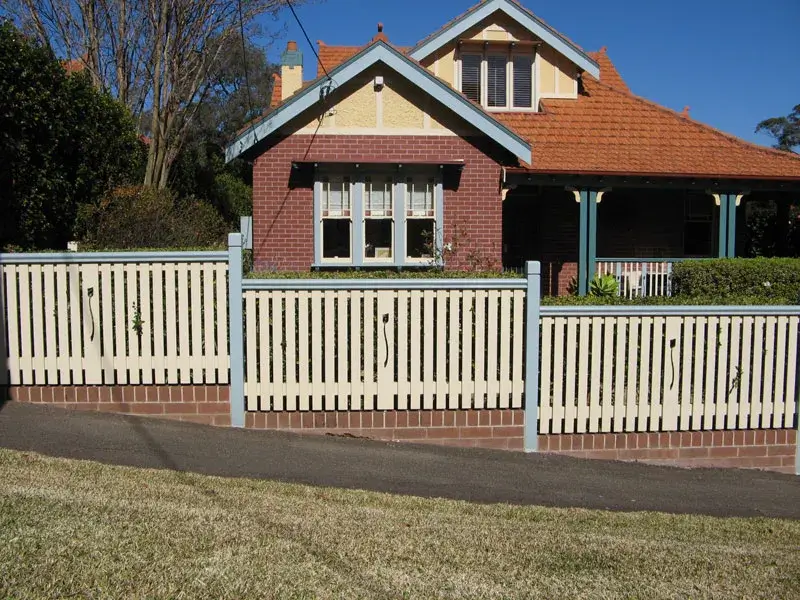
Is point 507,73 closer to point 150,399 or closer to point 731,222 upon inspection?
point 731,222

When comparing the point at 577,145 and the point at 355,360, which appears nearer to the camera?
the point at 355,360

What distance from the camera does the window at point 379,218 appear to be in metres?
14.6

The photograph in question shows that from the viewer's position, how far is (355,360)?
7211mm

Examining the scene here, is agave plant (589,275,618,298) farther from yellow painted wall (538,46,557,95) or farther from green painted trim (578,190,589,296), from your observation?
yellow painted wall (538,46,557,95)

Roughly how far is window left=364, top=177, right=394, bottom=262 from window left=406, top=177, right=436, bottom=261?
1.07 feet

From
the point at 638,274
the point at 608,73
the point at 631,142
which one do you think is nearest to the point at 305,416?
the point at 638,274

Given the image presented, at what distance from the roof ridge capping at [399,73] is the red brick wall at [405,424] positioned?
7.70m

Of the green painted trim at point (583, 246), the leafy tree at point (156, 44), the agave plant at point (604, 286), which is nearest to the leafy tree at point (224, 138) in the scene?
the leafy tree at point (156, 44)

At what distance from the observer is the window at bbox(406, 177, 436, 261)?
14656 mm

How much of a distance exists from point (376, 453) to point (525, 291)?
1.94 meters

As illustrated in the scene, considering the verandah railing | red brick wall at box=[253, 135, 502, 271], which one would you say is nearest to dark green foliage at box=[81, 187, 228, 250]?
red brick wall at box=[253, 135, 502, 271]

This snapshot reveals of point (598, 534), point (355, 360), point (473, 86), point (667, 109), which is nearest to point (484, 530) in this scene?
point (598, 534)

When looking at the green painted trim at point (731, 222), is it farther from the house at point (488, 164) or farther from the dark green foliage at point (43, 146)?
the dark green foliage at point (43, 146)

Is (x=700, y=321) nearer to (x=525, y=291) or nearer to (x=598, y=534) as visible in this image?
(x=525, y=291)
